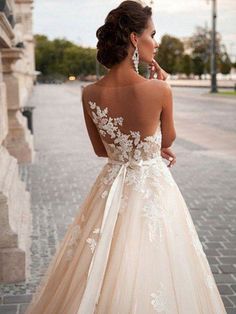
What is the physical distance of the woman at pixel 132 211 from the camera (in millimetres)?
3184

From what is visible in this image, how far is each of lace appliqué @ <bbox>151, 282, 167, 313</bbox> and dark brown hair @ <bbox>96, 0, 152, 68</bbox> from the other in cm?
144

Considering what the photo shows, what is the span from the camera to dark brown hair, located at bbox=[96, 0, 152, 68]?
307 cm

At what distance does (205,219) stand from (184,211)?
4071 millimetres

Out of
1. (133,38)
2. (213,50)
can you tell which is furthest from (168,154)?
(213,50)

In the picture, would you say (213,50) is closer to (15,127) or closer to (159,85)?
(15,127)

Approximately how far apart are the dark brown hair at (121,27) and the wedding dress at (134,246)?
0.39 meters

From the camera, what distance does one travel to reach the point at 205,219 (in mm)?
7504

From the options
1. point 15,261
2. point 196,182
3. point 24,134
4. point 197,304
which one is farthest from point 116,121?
point 24,134

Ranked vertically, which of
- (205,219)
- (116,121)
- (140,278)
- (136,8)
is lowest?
(205,219)

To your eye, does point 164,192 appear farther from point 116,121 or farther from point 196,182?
point 196,182

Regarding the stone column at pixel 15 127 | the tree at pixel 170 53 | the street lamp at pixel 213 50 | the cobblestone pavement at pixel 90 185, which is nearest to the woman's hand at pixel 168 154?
the cobblestone pavement at pixel 90 185

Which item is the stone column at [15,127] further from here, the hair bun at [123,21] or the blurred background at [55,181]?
the hair bun at [123,21]

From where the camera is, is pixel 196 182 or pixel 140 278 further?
pixel 196 182

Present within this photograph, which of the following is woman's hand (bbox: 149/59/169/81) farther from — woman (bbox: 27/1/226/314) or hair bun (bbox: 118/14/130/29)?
hair bun (bbox: 118/14/130/29)
